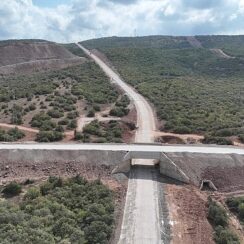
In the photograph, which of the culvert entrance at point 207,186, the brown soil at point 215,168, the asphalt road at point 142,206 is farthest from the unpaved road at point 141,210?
the culvert entrance at point 207,186

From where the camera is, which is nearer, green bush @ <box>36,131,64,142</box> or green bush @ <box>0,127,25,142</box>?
green bush @ <box>0,127,25,142</box>

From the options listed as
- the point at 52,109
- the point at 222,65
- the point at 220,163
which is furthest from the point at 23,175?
the point at 222,65

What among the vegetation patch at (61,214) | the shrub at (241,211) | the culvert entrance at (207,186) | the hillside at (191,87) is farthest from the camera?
the hillside at (191,87)

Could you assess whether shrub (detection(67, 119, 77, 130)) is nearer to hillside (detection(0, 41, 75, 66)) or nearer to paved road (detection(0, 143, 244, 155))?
paved road (detection(0, 143, 244, 155))

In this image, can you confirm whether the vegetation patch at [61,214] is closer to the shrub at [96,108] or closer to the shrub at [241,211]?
the shrub at [241,211]

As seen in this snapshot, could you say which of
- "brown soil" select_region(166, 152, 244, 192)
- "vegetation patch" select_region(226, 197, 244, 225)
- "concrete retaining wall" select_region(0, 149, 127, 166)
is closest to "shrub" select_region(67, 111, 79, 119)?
"concrete retaining wall" select_region(0, 149, 127, 166)
